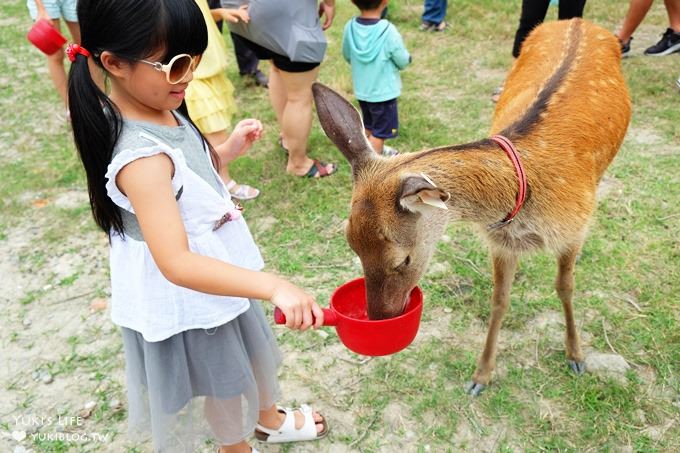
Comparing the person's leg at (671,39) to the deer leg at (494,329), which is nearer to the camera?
the deer leg at (494,329)

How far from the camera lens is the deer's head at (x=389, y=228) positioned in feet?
7.18

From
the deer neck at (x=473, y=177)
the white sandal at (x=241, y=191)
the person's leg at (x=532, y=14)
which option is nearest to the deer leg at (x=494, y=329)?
the deer neck at (x=473, y=177)

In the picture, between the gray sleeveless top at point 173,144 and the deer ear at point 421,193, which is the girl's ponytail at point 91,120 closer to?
the gray sleeveless top at point 173,144

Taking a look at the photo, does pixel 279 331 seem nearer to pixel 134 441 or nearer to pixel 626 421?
pixel 134 441

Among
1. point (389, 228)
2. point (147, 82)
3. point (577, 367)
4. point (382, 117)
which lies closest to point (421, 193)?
point (389, 228)

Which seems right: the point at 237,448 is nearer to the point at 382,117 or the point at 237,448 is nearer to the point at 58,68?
the point at 382,117

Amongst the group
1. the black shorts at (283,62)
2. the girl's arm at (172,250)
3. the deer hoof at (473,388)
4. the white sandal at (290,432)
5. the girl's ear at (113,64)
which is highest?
the girl's ear at (113,64)

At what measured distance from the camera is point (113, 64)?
1.69 metres

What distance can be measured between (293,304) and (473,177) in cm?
111

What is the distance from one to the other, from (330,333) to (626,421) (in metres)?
1.55

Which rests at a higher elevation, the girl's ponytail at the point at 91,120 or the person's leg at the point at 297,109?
the girl's ponytail at the point at 91,120

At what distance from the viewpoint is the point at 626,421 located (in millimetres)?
2650

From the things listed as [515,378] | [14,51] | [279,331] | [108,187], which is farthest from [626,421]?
[14,51]

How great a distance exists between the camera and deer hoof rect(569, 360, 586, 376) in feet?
9.64
